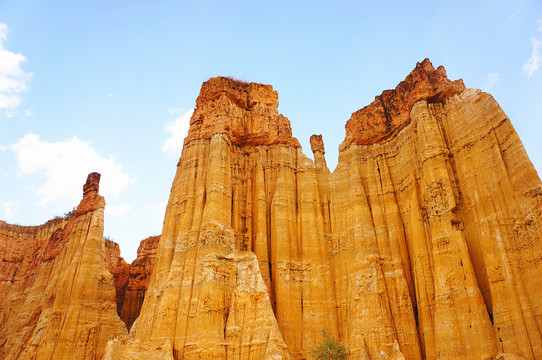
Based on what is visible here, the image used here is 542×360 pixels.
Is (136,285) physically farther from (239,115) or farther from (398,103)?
(398,103)

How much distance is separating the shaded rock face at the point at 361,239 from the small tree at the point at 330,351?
1054 mm

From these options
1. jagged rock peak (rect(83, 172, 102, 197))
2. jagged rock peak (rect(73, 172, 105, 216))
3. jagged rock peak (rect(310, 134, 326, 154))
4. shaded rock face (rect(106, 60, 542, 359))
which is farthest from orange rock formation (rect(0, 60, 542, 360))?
jagged rock peak (rect(83, 172, 102, 197))

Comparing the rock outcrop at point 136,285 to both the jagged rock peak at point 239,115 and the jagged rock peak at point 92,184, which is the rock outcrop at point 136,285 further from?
the jagged rock peak at point 239,115

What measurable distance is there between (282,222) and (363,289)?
337 inches

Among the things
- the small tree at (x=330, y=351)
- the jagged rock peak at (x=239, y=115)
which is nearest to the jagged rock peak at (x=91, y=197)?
the jagged rock peak at (x=239, y=115)

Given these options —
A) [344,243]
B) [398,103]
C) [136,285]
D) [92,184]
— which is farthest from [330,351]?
[92,184]

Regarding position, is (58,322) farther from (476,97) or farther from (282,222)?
(476,97)

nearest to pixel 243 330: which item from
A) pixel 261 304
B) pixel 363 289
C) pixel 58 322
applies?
pixel 261 304

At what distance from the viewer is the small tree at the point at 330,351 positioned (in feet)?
82.7

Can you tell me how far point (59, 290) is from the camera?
117 feet

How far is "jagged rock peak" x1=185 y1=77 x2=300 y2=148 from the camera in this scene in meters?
37.0

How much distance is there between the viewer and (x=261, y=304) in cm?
2648

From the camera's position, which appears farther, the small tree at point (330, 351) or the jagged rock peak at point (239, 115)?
the jagged rock peak at point (239, 115)

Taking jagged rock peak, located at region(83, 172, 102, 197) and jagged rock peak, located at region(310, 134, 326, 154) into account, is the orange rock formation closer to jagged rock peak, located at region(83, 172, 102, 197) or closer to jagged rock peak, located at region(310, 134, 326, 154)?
jagged rock peak, located at region(310, 134, 326, 154)
